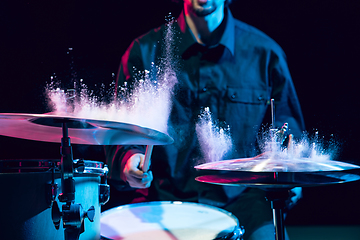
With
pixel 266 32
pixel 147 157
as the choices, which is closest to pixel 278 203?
pixel 147 157

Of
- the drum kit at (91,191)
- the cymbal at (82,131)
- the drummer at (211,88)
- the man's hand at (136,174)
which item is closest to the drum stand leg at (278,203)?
the drum kit at (91,191)

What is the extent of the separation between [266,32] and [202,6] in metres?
0.49

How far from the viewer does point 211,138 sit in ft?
6.24

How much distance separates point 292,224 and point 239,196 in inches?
18.5

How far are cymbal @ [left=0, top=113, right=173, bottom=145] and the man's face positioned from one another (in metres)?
1.15

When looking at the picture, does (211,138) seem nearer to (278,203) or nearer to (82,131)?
(278,203)

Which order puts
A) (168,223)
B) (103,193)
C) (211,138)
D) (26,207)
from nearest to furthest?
(26,207) < (103,193) < (168,223) < (211,138)

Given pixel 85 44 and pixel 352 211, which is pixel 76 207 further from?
pixel 352 211

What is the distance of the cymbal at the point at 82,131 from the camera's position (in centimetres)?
86

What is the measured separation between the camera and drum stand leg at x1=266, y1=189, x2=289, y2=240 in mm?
1074

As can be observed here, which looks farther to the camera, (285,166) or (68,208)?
(285,166)

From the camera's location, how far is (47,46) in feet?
5.96

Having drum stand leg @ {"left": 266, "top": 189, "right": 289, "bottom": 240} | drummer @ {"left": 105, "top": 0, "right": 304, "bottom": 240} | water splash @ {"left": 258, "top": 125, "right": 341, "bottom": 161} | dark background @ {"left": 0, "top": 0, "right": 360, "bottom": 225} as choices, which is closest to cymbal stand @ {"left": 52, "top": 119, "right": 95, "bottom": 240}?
drum stand leg @ {"left": 266, "top": 189, "right": 289, "bottom": 240}

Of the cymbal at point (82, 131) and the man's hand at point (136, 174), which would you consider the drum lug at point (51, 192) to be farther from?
the man's hand at point (136, 174)
